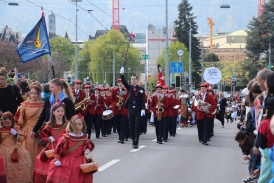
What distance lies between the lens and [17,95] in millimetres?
14320

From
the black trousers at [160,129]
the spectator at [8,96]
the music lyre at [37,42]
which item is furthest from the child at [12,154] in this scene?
the black trousers at [160,129]

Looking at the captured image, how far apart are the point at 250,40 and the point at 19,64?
160 ft

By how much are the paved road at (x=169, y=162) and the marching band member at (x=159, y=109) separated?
47 cm

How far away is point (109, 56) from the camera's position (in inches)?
4690

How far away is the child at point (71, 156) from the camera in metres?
10.1

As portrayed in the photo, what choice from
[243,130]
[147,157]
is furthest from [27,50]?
[243,130]

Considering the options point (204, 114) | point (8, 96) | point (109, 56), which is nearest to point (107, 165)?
point (8, 96)

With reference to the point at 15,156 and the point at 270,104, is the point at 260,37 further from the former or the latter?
the point at 270,104

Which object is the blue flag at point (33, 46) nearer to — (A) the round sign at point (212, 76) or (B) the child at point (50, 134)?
(B) the child at point (50, 134)

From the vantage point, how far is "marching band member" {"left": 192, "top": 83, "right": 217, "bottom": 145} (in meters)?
21.5

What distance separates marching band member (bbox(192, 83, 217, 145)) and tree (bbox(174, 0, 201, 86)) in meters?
90.0

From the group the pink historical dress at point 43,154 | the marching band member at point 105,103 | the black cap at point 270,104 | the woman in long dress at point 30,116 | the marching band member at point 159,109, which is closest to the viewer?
the black cap at point 270,104

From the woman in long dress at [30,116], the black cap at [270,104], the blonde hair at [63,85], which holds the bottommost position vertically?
the woman in long dress at [30,116]

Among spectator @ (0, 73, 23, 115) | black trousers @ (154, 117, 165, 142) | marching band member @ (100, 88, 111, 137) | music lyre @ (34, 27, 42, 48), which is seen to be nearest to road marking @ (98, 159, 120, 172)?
spectator @ (0, 73, 23, 115)
